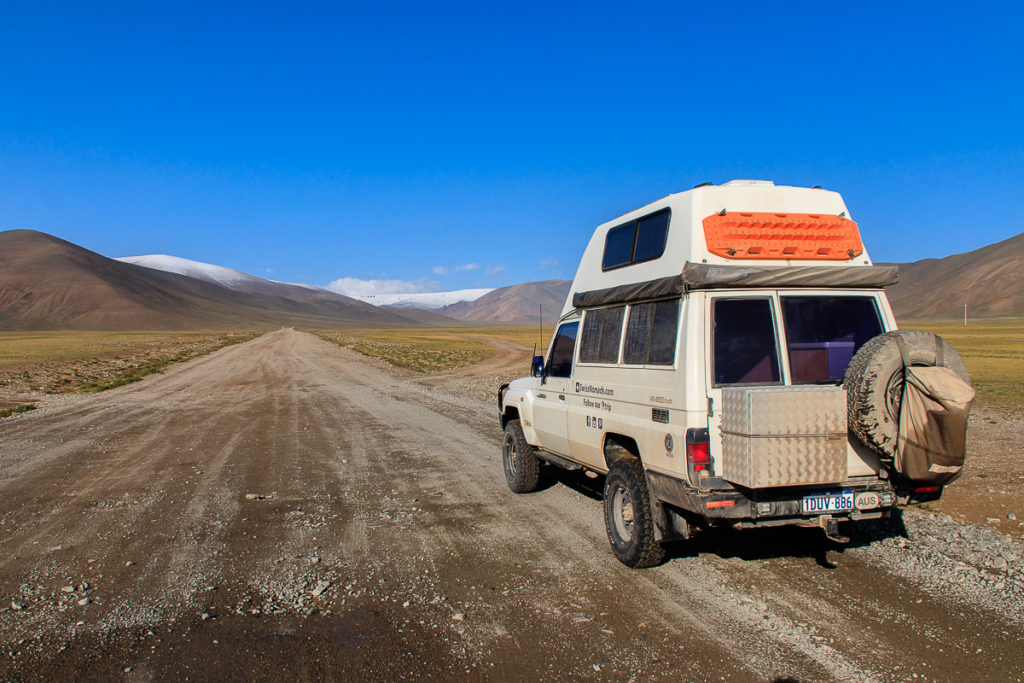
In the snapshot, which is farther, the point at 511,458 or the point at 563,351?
the point at 511,458

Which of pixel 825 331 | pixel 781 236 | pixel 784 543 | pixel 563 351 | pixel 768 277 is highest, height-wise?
pixel 781 236

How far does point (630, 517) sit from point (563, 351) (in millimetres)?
2231

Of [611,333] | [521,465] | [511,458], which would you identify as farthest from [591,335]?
[511,458]

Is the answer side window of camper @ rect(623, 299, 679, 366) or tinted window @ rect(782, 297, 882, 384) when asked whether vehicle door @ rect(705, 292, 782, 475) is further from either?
side window of camper @ rect(623, 299, 679, 366)

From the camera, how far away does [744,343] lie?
5.05 meters

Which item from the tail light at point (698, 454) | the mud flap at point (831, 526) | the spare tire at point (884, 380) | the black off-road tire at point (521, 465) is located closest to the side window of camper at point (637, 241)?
the tail light at point (698, 454)

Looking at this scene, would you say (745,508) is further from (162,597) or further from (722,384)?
(162,597)

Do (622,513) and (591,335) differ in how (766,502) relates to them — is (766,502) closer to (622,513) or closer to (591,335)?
(622,513)

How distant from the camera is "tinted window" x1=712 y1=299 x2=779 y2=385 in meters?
4.99

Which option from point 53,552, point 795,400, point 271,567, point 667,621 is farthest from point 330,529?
point 795,400

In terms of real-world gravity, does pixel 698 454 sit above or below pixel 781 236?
below

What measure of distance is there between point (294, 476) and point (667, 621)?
6.17 m

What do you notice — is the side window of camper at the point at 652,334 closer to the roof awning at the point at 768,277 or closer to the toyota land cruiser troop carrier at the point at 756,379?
the toyota land cruiser troop carrier at the point at 756,379

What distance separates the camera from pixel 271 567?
5.71 metres
